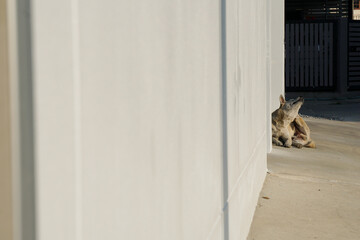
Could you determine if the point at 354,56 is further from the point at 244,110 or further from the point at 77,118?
the point at 77,118

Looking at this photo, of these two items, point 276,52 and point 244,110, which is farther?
point 276,52

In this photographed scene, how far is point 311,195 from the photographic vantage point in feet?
21.4

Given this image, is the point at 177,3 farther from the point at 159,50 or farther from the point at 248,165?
the point at 248,165

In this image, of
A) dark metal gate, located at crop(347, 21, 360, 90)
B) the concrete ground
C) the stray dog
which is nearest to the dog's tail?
the stray dog

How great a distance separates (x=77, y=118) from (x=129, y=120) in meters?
0.46

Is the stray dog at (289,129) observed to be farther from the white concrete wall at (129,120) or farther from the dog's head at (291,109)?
the white concrete wall at (129,120)

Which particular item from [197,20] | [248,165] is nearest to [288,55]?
[248,165]

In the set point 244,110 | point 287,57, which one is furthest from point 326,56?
point 244,110

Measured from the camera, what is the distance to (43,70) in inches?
46.5

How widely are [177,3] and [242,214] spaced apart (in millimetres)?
2554

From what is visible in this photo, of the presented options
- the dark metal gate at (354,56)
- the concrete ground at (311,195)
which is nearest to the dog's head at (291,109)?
the concrete ground at (311,195)

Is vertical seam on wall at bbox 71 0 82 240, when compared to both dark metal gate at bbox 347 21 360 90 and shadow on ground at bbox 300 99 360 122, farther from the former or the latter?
dark metal gate at bbox 347 21 360 90

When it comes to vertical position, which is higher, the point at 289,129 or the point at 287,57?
the point at 287,57

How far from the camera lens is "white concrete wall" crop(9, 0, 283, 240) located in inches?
48.1
